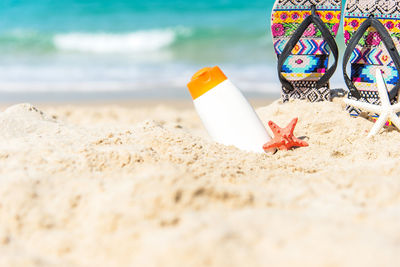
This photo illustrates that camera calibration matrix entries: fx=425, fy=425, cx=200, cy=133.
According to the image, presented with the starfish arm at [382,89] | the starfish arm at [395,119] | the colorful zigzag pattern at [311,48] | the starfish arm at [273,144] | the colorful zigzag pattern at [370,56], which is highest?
the colorful zigzag pattern at [311,48]

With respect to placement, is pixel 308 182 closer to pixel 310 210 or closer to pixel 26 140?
pixel 310 210

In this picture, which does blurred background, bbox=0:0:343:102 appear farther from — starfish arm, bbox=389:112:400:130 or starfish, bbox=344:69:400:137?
starfish arm, bbox=389:112:400:130

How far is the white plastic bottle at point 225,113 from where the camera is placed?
2449 millimetres

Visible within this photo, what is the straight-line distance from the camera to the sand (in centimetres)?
111

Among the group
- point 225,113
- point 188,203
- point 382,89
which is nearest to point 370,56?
point 382,89

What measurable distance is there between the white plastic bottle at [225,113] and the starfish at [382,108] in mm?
653

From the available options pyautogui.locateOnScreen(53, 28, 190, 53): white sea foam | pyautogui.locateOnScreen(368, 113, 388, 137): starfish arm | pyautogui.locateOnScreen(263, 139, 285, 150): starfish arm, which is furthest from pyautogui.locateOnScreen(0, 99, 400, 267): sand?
pyautogui.locateOnScreen(53, 28, 190, 53): white sea foam

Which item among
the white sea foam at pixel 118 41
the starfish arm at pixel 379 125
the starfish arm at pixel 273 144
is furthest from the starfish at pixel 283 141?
the white sea foam at pixel 118 41

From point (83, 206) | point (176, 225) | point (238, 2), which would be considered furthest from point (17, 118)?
point (238, 2)

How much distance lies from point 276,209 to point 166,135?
0.95 m

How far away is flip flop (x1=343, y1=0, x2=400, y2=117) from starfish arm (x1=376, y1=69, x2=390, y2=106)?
0.12 metres

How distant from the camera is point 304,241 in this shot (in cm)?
111

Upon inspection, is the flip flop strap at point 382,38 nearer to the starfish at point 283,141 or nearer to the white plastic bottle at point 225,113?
the starfish at point 283,141

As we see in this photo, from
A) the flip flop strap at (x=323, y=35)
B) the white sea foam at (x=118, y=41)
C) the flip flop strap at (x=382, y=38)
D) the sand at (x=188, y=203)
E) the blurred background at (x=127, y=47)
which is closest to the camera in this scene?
the sand at (x=188, y=203)
